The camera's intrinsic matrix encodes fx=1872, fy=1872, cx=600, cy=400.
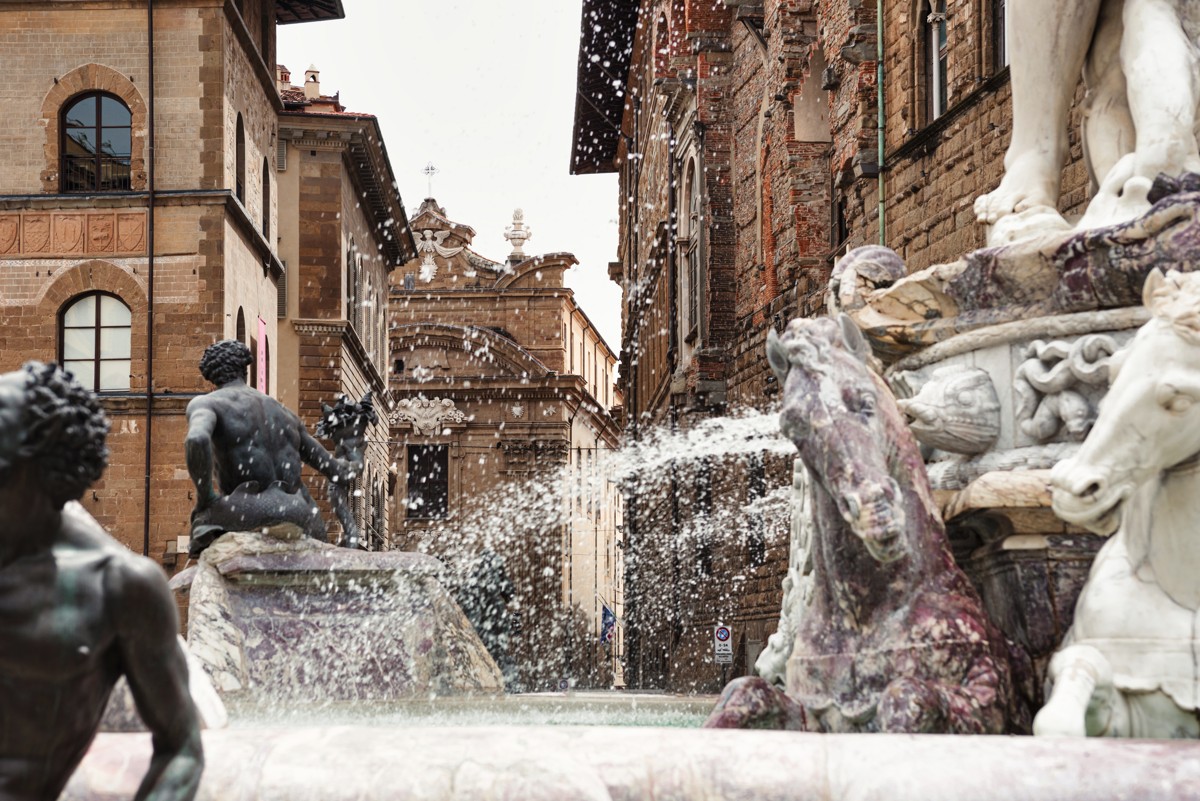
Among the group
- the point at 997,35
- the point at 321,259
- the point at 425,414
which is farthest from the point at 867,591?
the point at 425,414

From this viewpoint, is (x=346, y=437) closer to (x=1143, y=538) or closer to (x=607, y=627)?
(x=1143, y=538)

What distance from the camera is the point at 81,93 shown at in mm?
31312

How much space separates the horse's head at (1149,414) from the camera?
3.88m

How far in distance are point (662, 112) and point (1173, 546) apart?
39.5 metres

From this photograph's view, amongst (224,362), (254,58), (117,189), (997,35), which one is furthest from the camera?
(254,58)

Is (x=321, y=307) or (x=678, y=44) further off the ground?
(x=678, y=44)

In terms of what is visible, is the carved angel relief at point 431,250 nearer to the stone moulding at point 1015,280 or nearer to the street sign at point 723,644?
the street sign at point 723,644

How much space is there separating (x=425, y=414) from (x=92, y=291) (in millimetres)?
40278

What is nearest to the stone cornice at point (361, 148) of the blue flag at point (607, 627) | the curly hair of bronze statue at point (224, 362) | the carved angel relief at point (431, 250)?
the blue flag at point (607, 627)

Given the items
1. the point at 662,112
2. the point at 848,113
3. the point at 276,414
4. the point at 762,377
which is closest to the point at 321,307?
the point at 662,112

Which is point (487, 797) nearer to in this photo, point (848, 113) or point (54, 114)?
point (848, 113)

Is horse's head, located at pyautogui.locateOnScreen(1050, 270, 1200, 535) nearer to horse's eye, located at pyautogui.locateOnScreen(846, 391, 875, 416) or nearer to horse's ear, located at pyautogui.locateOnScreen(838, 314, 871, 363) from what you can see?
horse's eye, located at pyautogui.locateOnScreen(846, 391, 875, 416)

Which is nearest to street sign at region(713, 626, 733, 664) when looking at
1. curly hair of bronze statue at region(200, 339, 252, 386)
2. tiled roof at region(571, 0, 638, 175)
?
curly hair of bronze statue at region(200, 339, 252, 386)

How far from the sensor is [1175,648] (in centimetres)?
404
